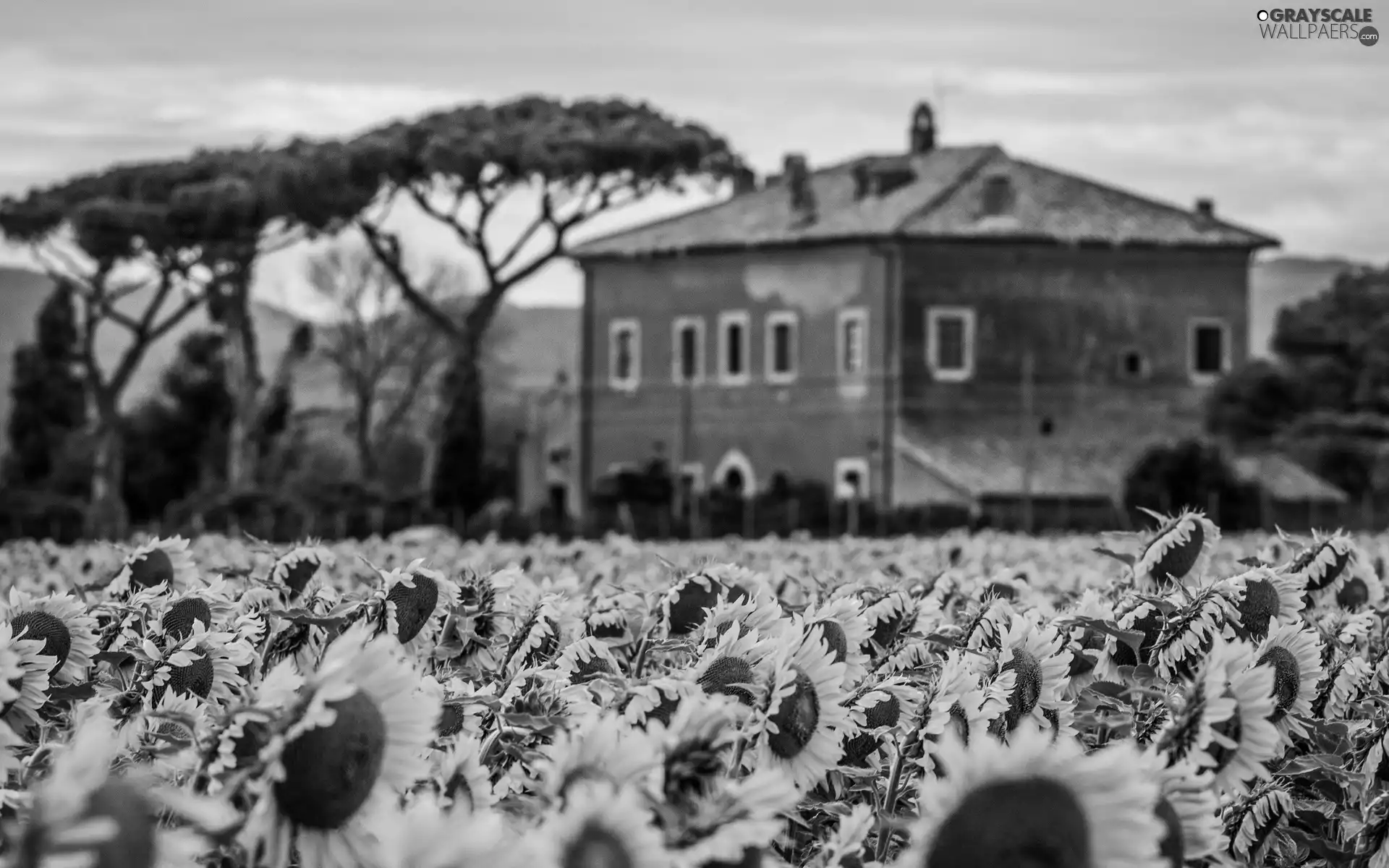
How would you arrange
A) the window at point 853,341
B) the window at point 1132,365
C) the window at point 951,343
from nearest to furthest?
the window at point 951,343, the window at point 853,341, the window at point 1132,365

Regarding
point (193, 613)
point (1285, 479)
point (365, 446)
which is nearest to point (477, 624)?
point (193, 613)

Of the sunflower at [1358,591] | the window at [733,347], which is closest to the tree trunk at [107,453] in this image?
the window at [733,347]

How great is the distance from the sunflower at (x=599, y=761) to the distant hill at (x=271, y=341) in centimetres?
10022

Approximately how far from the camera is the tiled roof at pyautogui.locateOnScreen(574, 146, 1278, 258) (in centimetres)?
5334

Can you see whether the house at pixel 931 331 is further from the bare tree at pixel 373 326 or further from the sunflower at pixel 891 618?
the sunflower at pixel 891 618

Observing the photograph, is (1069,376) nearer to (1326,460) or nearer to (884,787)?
(1326,460)

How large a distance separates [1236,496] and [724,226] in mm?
15219

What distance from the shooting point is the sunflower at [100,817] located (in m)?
2.17

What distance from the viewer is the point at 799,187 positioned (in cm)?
5672

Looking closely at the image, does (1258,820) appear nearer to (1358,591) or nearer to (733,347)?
(1358,591)

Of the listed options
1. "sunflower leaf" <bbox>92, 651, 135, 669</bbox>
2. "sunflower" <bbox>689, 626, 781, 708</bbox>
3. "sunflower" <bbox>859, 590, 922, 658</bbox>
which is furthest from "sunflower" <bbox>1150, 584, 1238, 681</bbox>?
"sunflower leaf" <bbox>92, 651, 135, 669</bbox>

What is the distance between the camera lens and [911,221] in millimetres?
53031

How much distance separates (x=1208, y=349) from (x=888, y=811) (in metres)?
52.2

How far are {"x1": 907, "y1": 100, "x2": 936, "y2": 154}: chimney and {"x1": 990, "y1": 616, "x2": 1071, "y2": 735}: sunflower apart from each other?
55.4 m
